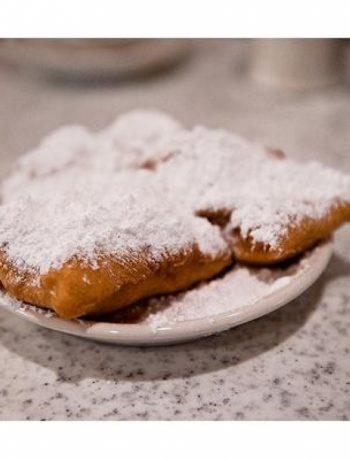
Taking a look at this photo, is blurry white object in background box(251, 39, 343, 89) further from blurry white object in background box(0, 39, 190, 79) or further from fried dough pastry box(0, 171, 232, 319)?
fried dough pastry box(0, 171, 232, 319)

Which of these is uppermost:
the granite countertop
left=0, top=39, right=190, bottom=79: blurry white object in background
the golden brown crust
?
left=0, top=39, right=190, bottom=79: blurry white object in background

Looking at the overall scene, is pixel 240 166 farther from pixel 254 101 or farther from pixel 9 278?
pixel 254 101

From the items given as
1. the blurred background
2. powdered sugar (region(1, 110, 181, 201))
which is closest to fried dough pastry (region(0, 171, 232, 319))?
powdered sugar (region(1, 110, 181, 201))

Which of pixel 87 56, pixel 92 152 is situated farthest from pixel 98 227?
pixel 87 56

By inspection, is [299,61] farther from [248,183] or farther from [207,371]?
[207,371]

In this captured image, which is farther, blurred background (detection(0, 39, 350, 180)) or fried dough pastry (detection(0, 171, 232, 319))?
blurred background (detection(0, 39, 350, 180))

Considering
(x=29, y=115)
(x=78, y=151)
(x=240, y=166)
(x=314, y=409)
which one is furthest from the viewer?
(x=29, y=115)
